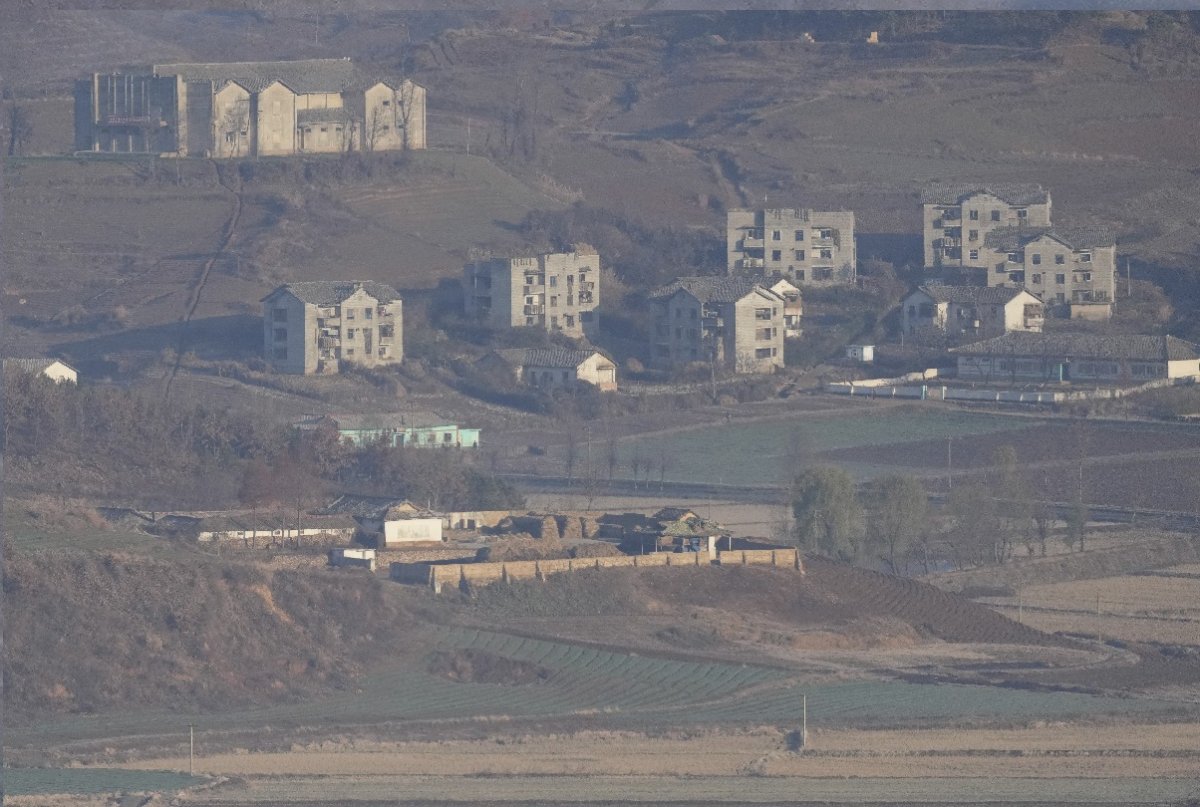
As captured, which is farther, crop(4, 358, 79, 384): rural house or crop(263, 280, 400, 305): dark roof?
crop(263, 280, 400, 305): dark roof

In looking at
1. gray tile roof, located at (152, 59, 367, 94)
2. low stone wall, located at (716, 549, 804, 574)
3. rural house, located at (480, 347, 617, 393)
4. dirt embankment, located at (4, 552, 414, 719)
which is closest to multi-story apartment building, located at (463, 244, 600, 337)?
rural house, located at (480, 347, 617, 393)

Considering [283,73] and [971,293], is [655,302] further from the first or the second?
[283,73]

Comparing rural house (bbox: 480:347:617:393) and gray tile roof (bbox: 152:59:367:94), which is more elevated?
gray tile roof (bbox: 152:59:367:94)

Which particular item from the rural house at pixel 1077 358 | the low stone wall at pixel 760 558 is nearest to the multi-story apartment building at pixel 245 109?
the rural house at pixel 1077 358

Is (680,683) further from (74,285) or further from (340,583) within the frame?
(74,285)

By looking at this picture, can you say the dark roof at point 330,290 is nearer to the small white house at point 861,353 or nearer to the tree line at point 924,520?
the small white house at point 861,353

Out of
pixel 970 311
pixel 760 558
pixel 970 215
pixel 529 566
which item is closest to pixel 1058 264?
pixel 970 311

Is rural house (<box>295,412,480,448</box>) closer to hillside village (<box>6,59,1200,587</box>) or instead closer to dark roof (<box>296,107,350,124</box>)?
hillside village (<box>6,59,1200,587</box>)
